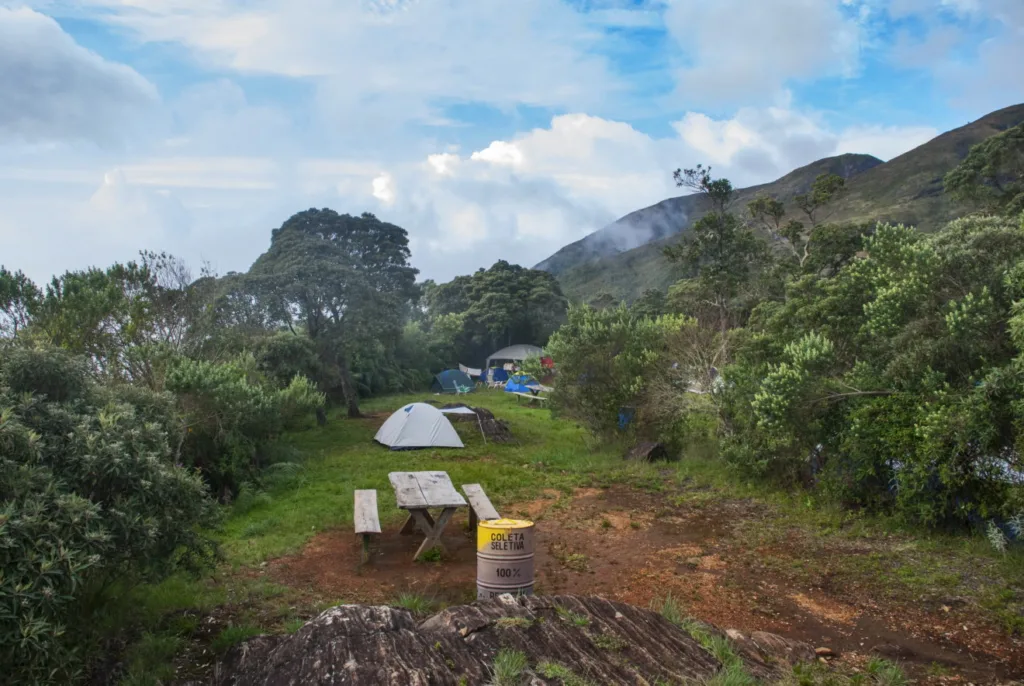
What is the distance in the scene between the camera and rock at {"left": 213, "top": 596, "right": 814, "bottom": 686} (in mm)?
4266

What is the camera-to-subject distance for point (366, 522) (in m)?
9.21

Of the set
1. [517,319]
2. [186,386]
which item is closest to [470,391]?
[517,319]

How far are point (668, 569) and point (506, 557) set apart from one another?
307 centimetres

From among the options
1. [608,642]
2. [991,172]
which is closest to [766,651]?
[608,642]

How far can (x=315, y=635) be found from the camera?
4598 mm

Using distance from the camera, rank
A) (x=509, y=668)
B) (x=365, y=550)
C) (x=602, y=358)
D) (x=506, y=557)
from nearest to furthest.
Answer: (x=509, y=668), (x=506, y=557), (x=365, y=550), (x=602, y=358)

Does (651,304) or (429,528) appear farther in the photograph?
(651,304)

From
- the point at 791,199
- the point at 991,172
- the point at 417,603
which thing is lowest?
the point at 417,603

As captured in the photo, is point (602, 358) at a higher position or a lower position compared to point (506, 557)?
higher

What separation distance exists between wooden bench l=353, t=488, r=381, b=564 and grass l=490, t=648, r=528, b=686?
193 inches

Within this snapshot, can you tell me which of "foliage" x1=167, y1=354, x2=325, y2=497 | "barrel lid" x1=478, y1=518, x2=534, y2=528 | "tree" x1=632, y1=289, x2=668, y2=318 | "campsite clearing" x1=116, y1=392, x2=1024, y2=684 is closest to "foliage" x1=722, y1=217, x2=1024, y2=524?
"campsite clearing" x1=116, y1=392, x2=1024, y2=684

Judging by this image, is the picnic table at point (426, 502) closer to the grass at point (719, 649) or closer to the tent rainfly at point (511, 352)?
the grass at point (719, 649)

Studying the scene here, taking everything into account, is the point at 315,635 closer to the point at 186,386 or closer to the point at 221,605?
the point at 221,605

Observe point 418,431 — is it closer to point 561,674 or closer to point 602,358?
point 602,358
